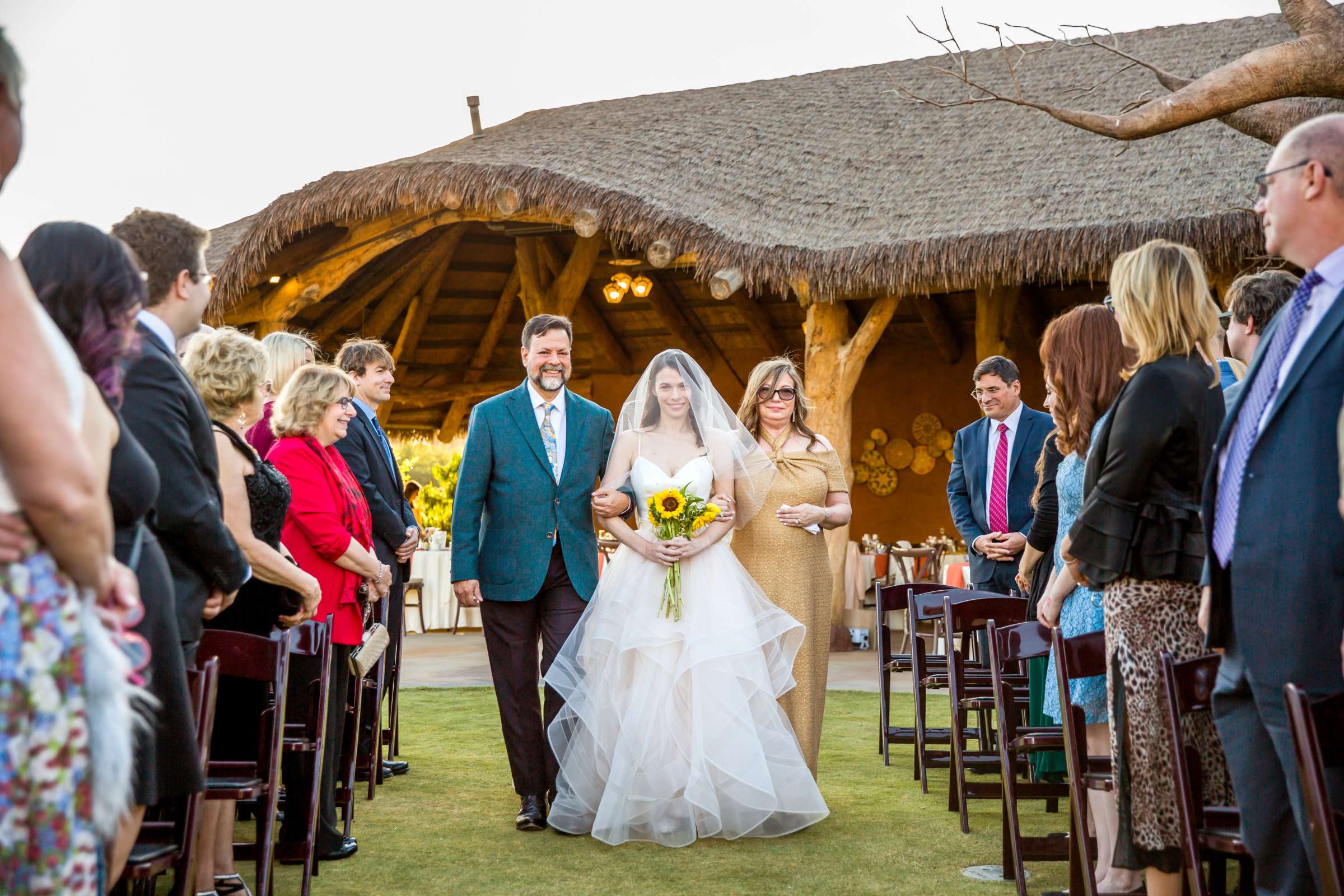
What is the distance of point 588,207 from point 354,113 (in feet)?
50.8

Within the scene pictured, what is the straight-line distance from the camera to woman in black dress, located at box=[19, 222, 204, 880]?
2.27 metres

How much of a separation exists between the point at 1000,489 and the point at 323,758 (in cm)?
367

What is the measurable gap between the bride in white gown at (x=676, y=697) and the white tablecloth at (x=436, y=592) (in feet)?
30.8

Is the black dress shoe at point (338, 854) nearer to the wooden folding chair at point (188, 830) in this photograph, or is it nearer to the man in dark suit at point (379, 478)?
the man in dark suit at point (379, 478)

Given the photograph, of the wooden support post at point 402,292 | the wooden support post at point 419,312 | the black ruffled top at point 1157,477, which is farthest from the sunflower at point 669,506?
the wooden support post at point 419,312

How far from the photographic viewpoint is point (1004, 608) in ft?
17.4

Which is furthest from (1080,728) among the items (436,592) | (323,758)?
(436,592)

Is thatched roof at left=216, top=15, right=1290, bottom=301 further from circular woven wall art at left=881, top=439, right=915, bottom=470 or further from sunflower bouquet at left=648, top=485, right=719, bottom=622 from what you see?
sunflower bouquet at left=648, top=485, right=719, bottom=622

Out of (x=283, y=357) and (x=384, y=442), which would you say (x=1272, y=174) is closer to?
(x=283, y=357)

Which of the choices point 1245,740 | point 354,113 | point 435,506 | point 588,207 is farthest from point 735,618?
point 354,113

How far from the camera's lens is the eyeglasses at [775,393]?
18.7 feet

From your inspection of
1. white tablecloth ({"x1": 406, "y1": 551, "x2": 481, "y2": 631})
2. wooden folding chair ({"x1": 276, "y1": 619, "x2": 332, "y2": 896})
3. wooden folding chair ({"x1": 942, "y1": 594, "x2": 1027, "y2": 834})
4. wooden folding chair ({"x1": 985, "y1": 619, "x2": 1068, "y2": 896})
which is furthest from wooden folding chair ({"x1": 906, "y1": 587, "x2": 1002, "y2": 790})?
white tablecloth ({"x1": 406, "y1": 551, "x2": 481, "y2": 631})

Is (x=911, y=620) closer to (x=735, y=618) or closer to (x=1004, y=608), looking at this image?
(x=1004, y=608)

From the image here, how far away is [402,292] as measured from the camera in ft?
49.3
